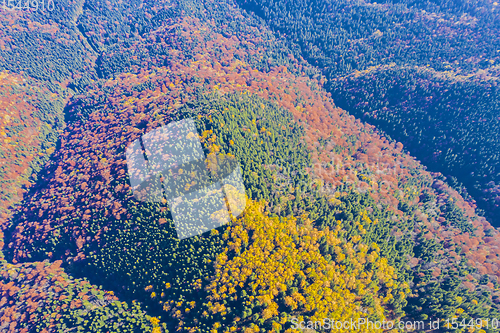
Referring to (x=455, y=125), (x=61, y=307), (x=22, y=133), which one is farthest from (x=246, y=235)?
(x=22, y=133)

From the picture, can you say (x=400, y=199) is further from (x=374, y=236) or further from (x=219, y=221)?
(x=219, y=221)

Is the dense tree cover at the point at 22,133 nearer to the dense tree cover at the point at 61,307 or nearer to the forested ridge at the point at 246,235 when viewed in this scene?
the forested ridge at the point at 246,235

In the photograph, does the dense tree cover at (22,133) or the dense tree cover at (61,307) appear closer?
the dense tree cover at (61,307)

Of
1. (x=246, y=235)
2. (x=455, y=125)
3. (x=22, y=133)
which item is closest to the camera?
(x=246, y=235)

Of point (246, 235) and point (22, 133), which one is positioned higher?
point (22, 133)

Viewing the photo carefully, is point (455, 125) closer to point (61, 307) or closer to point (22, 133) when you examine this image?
point (61, 307)

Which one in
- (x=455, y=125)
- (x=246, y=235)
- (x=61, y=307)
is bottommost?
(x=61, y=307)

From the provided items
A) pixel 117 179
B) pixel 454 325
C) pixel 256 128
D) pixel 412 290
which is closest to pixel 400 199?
pixel 412 290

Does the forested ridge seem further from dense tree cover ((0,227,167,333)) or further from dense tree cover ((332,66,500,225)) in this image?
dense tree cover ((332,66,500,225))

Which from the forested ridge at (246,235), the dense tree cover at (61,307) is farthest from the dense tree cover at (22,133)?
the dense tree cover at (61,307)
